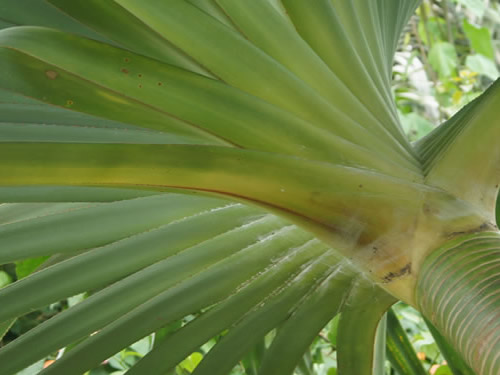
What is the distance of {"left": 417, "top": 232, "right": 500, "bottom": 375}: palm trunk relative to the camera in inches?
12.2

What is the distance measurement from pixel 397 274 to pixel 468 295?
6 cm

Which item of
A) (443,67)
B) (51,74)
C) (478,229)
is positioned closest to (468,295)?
(478,229)

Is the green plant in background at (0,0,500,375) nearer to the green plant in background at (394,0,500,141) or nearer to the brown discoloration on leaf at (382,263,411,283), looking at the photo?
the brown discoloration on leaf at (382,263,411,283)

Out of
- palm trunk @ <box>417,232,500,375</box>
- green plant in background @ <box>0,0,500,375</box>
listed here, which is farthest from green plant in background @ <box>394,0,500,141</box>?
palm trunk @ <box>417,232,500,375</box>

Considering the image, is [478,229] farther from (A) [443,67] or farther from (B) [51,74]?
(A) [443,67]

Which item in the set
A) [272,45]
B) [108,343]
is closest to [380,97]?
[272,45]

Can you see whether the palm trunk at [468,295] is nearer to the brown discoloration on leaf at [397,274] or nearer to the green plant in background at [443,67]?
the brown discoloration on leaf at [397,274]

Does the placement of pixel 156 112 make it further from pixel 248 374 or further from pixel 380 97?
pixel 248 374

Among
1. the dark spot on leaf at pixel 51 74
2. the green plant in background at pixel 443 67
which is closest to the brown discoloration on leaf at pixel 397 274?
the dark spot on leaf at pixel 51 74

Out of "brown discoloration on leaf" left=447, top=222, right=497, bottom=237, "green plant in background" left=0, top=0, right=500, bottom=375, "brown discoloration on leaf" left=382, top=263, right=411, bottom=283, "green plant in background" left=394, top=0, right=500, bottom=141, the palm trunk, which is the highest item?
"green plant in background" left=394, top=0, right=500, bottom=141

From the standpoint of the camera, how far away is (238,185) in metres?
0.34

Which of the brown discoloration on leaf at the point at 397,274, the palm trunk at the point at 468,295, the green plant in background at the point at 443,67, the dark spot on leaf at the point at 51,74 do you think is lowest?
the palm trunk at the point at 468,295

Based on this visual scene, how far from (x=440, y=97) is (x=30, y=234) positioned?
5.60ft

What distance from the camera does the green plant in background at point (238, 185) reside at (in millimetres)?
341
